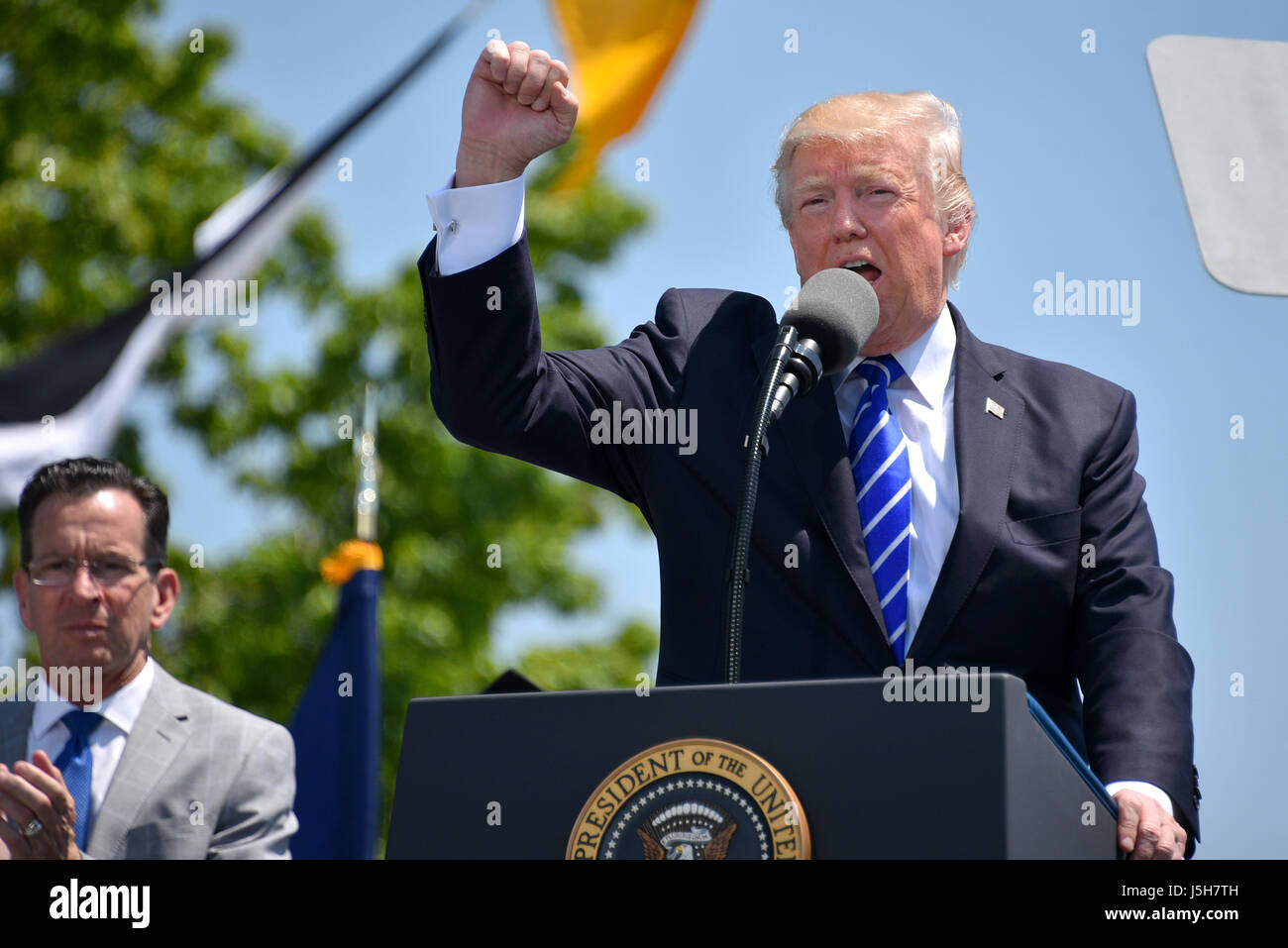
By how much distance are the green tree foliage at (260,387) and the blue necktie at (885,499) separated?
7.33 m

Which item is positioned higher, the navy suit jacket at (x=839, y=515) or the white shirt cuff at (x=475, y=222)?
the white shirt cuff at (x=475, y=222)

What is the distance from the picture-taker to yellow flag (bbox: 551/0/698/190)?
8.63 meters

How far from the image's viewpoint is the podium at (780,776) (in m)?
1.60

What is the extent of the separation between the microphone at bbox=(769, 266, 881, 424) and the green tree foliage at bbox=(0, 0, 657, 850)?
7667 millimetres

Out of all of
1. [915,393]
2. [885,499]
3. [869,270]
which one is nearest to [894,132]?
[869,270]

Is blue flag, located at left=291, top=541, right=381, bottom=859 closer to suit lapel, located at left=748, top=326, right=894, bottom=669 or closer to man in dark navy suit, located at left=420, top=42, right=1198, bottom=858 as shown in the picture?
man in dark navy suit, located at left=420, top=42, right=1198, bottom=858

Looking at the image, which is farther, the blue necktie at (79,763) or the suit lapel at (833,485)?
the blue necktie at (79,763)

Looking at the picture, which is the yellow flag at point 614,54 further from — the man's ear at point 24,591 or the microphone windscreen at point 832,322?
the microphone windscreen at point 832,322

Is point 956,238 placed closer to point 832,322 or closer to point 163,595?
point 832,322

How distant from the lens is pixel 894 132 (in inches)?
111

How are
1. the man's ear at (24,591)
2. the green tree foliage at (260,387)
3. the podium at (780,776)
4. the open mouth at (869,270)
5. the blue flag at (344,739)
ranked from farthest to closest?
1. the green tree foliage at (260,387)
2. the blue flag at (344,739)
3. the man's ear at (24,591)
4. the open mouth at (869,270)
5. the podium at (780,776)

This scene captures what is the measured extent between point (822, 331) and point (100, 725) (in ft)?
7.19

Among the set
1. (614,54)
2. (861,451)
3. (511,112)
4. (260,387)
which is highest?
(614,54)

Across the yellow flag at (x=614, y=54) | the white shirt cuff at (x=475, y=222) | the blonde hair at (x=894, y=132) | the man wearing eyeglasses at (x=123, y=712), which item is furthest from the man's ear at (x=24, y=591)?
the yellow flag at (x=614, y=54)
